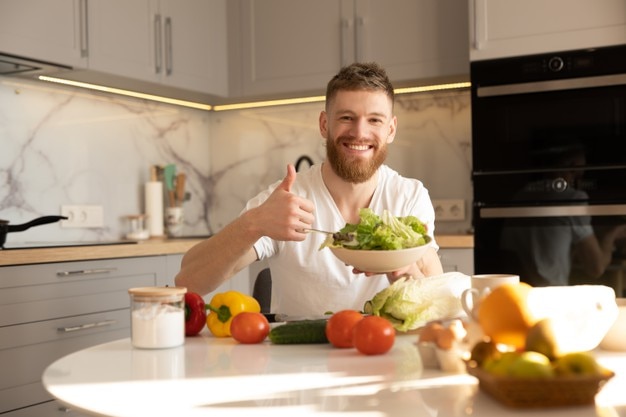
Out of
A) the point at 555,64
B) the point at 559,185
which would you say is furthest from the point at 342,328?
the point at 555,64

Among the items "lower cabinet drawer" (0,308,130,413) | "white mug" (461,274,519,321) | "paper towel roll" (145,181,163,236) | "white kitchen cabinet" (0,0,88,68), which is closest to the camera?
"white mug" (461,274,519,321)

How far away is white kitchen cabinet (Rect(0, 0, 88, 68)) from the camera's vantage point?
3.14 m

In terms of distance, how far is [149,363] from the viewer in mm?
1386

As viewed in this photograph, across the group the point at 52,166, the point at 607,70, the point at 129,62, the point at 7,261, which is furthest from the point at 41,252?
the point at 607,70

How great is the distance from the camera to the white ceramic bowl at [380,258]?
1.67 m

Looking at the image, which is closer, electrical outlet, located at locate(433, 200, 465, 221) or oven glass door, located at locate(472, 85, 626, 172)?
oven glass door, located at locate(472, 85, 626, 172)

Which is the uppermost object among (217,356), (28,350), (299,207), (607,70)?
(607,70)

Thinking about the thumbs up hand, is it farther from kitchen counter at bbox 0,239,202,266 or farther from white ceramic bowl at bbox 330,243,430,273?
kitchen counter at bbox 0,239,202,266

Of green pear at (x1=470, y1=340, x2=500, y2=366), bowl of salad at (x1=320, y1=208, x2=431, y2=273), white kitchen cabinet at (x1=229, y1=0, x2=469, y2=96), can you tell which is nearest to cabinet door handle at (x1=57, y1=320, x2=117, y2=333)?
bowl of salad at (x1=320, y1=208, x2=431, y2=273)

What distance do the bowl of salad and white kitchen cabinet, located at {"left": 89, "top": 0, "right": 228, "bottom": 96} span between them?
221cm

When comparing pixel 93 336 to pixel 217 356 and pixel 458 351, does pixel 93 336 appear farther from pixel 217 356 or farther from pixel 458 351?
pixel 458 351

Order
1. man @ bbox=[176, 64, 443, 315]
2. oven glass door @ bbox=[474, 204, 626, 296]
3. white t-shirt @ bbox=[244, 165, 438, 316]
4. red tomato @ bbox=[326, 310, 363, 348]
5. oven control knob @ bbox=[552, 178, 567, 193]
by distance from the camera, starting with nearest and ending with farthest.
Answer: red tomato @ bbox=[326, 310, 363, 348] < man @ bbox=[176, 64, 443, 315] < white t-shirt @ bbox=[244, 165, 438, 316] < oven glass door @ bbox=[474, 204, 626, 296] < oven control knob @ bbox=[552, 178, 567, 193]

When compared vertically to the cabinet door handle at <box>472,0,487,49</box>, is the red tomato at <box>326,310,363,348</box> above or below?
below

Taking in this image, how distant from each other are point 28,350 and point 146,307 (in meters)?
1.63
